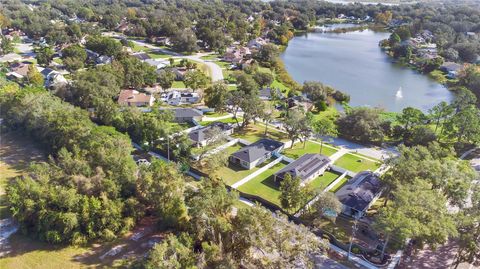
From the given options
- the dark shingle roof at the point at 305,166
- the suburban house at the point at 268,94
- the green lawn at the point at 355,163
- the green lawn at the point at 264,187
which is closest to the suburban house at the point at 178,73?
the suburban house at the point at 268,94

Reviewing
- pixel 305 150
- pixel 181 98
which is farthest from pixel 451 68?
pixel 181 98

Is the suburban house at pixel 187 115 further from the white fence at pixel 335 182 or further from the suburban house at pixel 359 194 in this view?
the suburban house at pixel 359 194

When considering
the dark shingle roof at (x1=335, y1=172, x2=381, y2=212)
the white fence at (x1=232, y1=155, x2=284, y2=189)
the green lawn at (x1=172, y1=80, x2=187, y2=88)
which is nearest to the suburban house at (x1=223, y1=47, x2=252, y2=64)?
the green lawn at (x1=172, y1=80, x2=187, y2=88)

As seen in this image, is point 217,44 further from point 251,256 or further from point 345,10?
point 345,10

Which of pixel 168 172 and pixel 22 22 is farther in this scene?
pixel 22 22

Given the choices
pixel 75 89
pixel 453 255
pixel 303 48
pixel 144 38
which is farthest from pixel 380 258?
pixel 144 38
